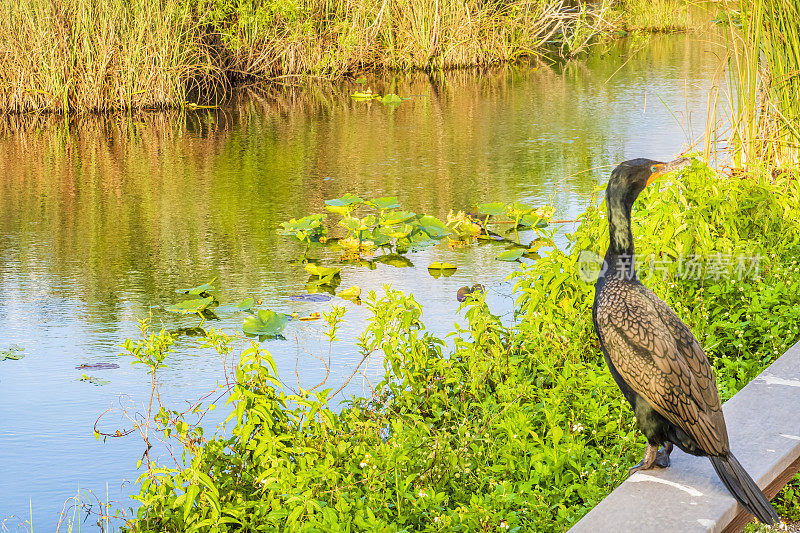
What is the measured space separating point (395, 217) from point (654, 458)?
3.99 meters

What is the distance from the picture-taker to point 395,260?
247 inches

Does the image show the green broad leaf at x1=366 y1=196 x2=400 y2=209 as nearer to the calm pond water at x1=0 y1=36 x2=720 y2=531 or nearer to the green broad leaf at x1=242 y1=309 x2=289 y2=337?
the calm pond water at x1=0 y1=36 x2=720 y2=531

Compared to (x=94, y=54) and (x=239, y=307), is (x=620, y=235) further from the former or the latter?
(x=94, y=54)

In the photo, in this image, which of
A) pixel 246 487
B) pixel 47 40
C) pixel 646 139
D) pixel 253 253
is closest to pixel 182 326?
pixel 253 253

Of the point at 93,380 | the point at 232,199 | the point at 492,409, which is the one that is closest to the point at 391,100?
the point at 232,199

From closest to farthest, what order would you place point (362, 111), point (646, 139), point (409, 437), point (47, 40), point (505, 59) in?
point (409, 437) → point (646, 139) → point (47, 40) → point (362, 111) → point (505, 59)

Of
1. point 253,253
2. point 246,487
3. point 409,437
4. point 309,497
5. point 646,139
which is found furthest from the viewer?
point 646,139

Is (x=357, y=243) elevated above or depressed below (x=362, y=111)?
below

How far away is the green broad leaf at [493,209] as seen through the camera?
671cm

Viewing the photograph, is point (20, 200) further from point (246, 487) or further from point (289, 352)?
point (246, 487)

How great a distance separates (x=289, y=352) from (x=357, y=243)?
171 centimetres

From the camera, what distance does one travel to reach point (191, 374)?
457 centimetres

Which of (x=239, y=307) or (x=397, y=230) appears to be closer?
(x=239, y=307)

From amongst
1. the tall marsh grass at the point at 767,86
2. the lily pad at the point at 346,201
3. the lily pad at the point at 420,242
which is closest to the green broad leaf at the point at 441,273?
the lily pad at the point at 420,242
